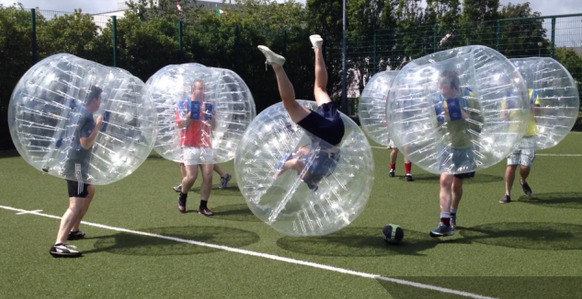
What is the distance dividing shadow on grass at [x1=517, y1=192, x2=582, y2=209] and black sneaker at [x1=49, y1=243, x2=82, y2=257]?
6.36 metres

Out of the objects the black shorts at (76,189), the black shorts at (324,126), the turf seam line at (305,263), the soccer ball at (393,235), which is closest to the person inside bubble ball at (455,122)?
the soccer ball at (393,235)

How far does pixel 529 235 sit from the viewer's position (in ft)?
22.5

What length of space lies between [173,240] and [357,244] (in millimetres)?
2035

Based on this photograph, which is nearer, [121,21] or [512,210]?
[512,210]

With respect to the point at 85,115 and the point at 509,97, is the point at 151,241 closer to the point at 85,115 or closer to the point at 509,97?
the point at 85,115

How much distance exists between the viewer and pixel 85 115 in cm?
555

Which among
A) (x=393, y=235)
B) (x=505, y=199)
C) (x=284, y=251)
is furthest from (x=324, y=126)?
(x=505, y=199)

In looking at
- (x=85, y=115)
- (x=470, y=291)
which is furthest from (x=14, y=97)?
(x=470, y=291)

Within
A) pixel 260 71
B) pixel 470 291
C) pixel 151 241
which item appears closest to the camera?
pixel 470 291

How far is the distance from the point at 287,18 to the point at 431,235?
42056 mm

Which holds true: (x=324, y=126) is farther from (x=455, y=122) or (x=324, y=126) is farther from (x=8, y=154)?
(x=8, y=154)

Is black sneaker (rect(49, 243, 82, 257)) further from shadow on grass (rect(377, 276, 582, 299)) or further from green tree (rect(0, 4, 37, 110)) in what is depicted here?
green tree (rect(0, 4, 37, 110))

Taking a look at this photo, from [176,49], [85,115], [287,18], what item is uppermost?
[287,18]

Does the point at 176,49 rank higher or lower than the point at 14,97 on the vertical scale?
higher
